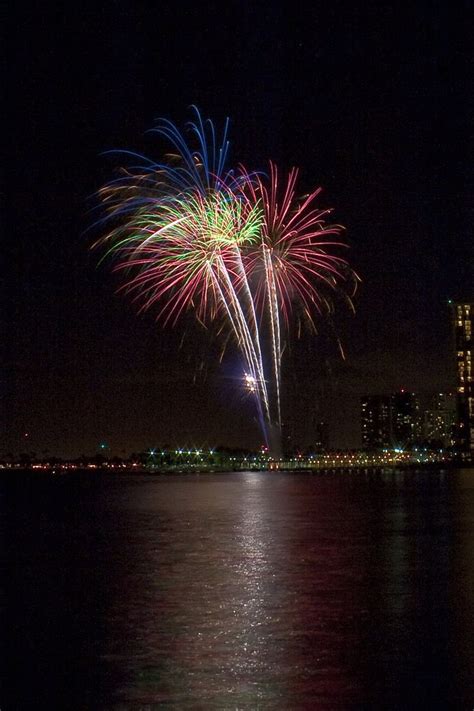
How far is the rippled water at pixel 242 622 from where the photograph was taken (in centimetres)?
916

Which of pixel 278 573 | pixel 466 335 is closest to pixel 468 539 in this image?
pixel 278 573

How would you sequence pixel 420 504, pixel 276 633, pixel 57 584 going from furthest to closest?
pixel 420 504 → pixel 57 584 → pixel 276 633

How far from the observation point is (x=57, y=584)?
17.5 m

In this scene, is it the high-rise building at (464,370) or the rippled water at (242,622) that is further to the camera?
the high-rise building at (464,370)

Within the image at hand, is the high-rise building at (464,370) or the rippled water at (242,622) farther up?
the high-rise building at (464,370)

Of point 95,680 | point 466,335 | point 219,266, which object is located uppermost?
point 466,335

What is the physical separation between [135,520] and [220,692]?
27527 millimetres

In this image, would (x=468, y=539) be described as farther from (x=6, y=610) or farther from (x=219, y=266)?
(x=219, y=266)

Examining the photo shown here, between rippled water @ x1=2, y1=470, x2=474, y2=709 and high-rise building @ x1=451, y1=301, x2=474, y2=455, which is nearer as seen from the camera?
rippled water @ x1=2, y1=470, x2=474, y2=709

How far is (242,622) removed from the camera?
12648 mm

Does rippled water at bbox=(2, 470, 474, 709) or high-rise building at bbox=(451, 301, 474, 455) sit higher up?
high-rise building at bbox=(451, 301, 474, 455)

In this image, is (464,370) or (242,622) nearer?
(242,622)

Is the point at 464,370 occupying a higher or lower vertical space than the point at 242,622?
higher

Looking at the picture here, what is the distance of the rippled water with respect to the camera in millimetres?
9164
